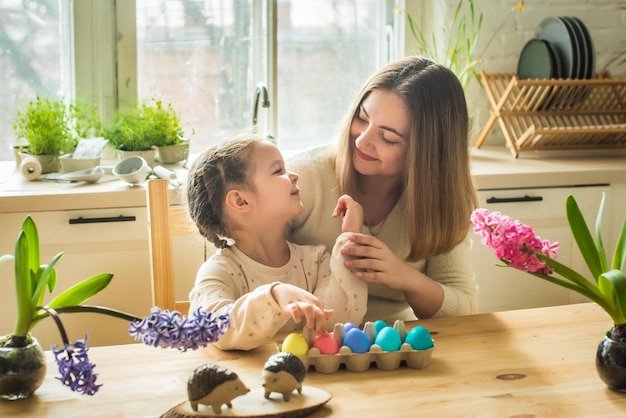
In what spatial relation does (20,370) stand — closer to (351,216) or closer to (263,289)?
(263,289)

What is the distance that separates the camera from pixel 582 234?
4.53 ft

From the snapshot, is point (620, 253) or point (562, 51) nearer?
point (620, 253)

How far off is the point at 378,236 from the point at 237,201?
1.14 feet

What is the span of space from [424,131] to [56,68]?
1.79 meters

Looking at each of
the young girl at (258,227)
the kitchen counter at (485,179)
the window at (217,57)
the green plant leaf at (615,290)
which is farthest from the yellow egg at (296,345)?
the window at (217,57)

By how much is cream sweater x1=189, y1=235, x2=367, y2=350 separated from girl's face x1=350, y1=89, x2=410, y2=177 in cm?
21

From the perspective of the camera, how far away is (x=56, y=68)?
3.15 m

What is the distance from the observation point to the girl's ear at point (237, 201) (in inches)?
69.5

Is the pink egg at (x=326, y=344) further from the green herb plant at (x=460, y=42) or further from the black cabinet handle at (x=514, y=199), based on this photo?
the green herb plant at (x=460, y=42)

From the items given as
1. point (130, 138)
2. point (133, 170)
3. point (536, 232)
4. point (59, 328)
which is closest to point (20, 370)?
point (59, 328)

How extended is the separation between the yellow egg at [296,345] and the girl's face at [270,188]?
40cm

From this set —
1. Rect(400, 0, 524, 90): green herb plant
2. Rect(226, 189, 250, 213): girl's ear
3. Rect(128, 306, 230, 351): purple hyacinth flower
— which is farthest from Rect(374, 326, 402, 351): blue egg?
Rect(400, 0, 524, 90): green herb plant

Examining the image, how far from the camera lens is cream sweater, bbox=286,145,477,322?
1.92 m

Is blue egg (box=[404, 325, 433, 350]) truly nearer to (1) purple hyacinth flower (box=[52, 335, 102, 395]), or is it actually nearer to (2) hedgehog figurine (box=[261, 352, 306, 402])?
(2) hedgehog figurine (box=[261, 352, 306, 402])
